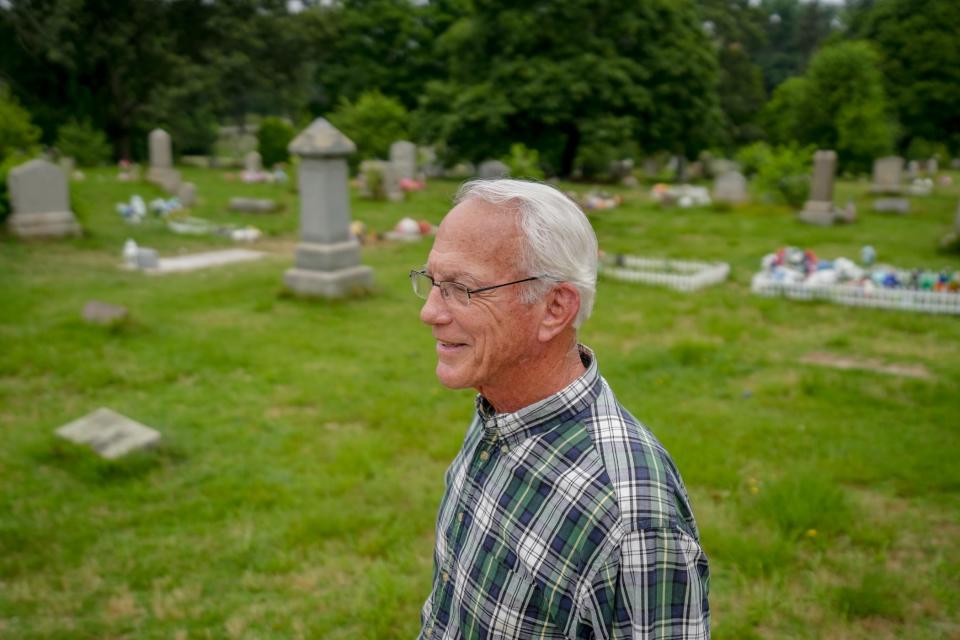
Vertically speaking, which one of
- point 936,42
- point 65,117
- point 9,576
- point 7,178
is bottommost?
point 9,576

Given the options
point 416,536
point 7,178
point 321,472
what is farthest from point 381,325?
point 7,178

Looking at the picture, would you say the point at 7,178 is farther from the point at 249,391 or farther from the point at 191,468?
the point at 191,468

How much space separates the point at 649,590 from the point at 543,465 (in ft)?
1.22

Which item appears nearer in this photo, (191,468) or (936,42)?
(191,468)

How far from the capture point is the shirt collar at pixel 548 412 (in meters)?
1.82

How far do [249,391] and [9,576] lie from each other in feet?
10.1

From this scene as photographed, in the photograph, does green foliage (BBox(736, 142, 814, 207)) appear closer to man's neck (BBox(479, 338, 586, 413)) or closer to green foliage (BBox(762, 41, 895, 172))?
green foliage (BBox(762, 41, 895, 172))

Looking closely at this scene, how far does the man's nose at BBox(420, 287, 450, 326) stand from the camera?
188 cm

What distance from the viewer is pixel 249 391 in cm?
722

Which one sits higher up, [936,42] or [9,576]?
[936,42]

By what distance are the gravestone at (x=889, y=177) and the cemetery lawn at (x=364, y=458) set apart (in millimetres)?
16627

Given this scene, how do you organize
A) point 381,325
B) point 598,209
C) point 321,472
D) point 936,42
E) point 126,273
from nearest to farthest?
point 321,472 → point 381,325 → point 126,273 → point 598,209 → point 936,42

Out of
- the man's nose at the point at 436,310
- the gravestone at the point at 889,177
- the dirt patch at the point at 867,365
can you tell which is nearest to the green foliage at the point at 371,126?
the gravestone at the point at 889,177

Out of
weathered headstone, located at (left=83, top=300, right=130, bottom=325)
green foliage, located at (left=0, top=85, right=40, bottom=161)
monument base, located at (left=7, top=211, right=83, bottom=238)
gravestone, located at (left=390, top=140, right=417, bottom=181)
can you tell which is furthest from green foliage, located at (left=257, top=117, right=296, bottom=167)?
weathered headstone, located at (left=83, top=300, right=130, bottom=325)
